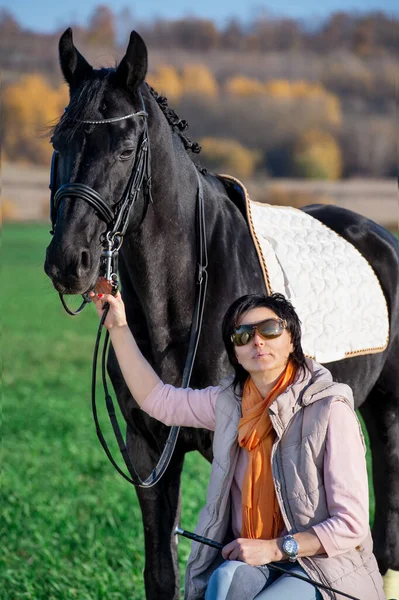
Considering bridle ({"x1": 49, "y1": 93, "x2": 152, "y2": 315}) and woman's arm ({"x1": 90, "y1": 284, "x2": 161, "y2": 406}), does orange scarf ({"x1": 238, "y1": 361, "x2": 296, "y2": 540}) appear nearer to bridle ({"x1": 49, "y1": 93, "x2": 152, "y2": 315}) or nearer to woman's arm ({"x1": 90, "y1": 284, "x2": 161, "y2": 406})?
woman's arm ({"x1": 90, "y1": 284, "x2": 161, "y2": 406})

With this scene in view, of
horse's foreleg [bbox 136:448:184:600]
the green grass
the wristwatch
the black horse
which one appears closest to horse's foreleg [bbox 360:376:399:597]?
the black horse

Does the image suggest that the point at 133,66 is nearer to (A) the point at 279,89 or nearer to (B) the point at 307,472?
(B) the point at 307,472

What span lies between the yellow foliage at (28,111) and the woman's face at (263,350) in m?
30.2

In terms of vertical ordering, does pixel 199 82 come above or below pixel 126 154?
above

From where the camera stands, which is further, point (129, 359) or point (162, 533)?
point (162, 533)

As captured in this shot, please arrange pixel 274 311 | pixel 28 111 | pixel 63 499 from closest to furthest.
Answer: pixel 274 311 → pixel 63 499 → pixel 28 111

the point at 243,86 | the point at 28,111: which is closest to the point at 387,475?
the point at 28,111

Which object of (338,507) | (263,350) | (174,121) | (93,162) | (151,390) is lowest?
(338,507)

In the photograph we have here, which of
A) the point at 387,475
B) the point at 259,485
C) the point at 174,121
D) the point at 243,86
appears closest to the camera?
the point at 259,485

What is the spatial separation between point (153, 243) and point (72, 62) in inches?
26.1

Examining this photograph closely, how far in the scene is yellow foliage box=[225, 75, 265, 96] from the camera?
44.4 metres

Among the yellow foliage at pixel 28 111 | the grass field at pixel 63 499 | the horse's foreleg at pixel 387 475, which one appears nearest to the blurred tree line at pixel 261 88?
the yellow foliage at pixel 28 111

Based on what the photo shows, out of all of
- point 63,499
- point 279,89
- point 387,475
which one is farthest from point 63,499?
point 279,89

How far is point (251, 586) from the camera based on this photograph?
2.35m
